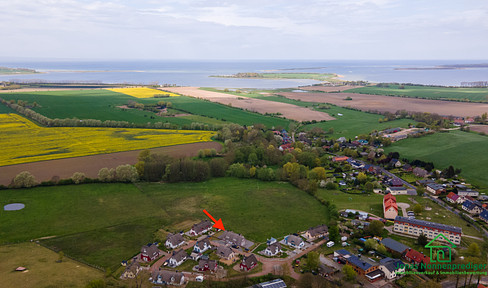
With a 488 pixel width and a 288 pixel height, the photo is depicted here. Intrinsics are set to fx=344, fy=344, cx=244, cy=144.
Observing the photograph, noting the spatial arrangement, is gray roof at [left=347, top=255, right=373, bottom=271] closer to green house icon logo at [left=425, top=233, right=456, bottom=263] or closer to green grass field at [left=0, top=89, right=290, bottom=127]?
green house icon logo at [left=425, top=233, right=456, bottom=263]

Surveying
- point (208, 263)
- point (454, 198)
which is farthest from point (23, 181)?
point (454, 198)

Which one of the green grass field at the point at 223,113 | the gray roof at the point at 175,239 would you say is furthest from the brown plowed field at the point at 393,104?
the gray roof at the point at 175,239

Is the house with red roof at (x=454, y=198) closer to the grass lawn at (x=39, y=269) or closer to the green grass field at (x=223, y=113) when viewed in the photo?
the grass lawn at (x=39, y=269)

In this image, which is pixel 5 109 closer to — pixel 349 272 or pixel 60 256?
pixel 60 256

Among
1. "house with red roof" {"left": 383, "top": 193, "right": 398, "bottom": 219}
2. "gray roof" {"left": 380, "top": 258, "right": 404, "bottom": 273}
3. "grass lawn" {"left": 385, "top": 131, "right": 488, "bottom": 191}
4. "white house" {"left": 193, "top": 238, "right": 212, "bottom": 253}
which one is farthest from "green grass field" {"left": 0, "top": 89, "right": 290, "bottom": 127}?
"gray roof" {"left": 380, "top": 258, "right": 404, "bottom": 273}

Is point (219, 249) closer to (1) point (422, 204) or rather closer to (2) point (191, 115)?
(1) point (422, 204)

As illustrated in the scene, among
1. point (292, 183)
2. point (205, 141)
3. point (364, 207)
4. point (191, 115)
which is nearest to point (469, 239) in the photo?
point (364, 207)

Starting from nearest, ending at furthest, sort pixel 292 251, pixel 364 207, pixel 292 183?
pixel 292 251, pixel 364 207, pixel 292 183
